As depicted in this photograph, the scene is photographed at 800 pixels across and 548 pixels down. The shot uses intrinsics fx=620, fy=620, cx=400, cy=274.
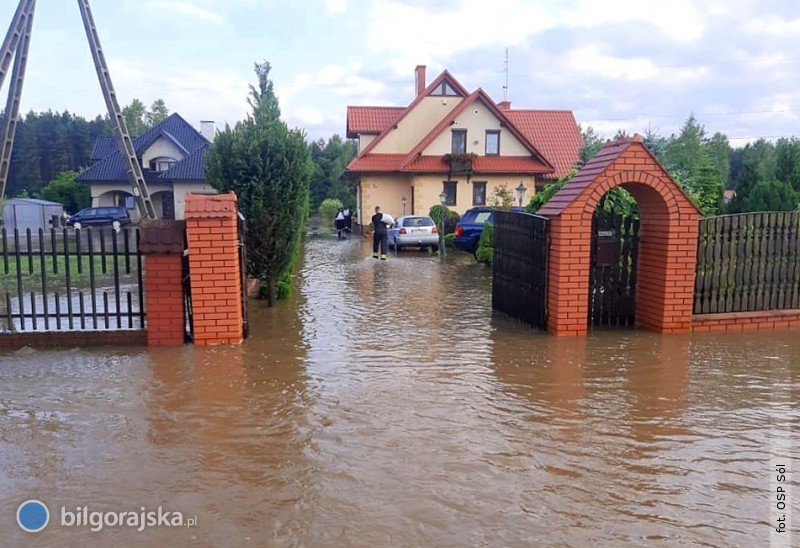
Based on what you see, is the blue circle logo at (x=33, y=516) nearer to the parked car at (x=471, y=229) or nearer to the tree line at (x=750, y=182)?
the tree line at (x=750, y=182)

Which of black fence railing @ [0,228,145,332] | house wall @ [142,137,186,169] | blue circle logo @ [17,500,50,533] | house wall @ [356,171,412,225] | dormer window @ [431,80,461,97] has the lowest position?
blue circle logo @ [17,500,50,533]

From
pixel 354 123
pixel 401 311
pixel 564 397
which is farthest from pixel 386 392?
pixel 354 123

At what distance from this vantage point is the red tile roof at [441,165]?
29.2m

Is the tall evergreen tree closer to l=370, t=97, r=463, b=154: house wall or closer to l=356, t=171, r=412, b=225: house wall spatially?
l=356, t=171, r=412, b=225: house wall

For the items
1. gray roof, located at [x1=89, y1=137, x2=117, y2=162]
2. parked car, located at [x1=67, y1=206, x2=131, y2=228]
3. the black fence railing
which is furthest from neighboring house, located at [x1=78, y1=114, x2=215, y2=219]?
the black fence railing

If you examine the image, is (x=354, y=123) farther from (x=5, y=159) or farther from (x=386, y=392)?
(x=386, y=392)

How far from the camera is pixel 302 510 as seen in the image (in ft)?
11.5

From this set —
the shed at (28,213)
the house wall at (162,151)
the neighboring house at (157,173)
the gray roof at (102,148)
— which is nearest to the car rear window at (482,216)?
the neighboring house at (157,173)

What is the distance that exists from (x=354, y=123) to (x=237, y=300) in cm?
2742

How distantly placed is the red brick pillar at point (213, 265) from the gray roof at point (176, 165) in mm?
30059

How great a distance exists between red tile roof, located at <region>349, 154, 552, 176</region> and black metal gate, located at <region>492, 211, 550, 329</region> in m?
19.9

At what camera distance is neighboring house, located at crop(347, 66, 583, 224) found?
29.4m

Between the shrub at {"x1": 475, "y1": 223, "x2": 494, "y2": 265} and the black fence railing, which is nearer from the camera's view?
the black fence railing

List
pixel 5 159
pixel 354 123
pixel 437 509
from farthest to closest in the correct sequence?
pixel 354 123, pixel 5 159, pixel 437 509
